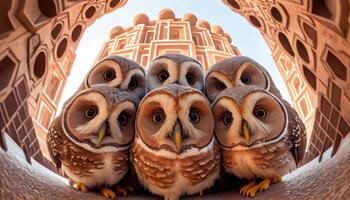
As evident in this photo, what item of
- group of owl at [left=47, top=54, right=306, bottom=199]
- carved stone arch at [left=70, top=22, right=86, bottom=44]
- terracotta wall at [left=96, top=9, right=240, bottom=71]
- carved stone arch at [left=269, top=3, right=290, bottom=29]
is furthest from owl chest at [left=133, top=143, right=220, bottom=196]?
terracotta wall at [left=96, top=9, right=240, bottom=71]

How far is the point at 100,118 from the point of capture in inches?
32.9

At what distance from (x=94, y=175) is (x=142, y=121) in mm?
179

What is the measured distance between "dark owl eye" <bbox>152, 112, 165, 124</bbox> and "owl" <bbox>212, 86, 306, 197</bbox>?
0.49ft

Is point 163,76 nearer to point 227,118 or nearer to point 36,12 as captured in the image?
point 227,118

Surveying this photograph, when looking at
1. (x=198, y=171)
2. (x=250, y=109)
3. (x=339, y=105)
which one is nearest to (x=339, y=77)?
(x=339, y=105)

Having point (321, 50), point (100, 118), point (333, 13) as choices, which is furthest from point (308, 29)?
point (100, 118)

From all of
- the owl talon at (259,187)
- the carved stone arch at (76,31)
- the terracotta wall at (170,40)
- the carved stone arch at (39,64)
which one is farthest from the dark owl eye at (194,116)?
the terracotta wall at (170,40)

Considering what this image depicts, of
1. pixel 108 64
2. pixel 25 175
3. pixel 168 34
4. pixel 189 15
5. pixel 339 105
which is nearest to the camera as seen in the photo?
pixel 25 175

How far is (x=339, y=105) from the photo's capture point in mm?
899

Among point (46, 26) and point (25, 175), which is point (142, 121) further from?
point (46, 26)

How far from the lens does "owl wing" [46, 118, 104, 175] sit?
0.81m

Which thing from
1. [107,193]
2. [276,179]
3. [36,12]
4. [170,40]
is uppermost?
[36,12]

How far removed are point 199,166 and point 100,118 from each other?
0.28 metres

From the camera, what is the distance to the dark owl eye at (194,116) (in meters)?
0.84
